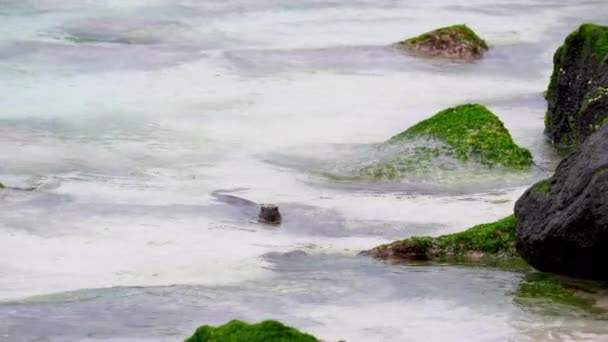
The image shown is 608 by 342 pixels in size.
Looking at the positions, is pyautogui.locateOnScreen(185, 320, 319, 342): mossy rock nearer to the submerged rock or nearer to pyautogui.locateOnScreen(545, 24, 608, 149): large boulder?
the submerged rock

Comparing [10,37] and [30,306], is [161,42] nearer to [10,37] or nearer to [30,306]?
[10,37]

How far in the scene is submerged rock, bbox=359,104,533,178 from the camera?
47.8 feet

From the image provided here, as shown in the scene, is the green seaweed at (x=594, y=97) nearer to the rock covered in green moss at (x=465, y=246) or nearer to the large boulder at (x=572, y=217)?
the rock covered in green moss at (x=465, y=246)

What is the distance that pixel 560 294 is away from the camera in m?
9.61

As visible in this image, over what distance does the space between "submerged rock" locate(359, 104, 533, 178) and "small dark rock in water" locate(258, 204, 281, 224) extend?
217 centimetres

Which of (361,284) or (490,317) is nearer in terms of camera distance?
(490,317)

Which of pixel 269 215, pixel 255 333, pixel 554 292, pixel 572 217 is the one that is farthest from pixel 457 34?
pixel 255 333

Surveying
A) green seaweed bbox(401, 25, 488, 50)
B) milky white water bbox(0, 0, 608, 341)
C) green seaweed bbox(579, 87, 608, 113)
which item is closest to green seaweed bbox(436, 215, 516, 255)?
milky white water bbox(0, 0, 608, 341)

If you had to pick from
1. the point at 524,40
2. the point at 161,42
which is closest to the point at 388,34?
the point at 524,40

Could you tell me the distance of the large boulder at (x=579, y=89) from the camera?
1440cm

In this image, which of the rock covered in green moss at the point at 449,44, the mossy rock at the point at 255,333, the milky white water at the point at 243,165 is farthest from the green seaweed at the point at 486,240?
the rock covered in green moss at the point at 449,44

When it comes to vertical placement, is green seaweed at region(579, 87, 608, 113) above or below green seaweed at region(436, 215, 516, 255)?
above

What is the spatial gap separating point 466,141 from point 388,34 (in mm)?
9725

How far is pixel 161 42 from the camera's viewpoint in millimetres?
23391
